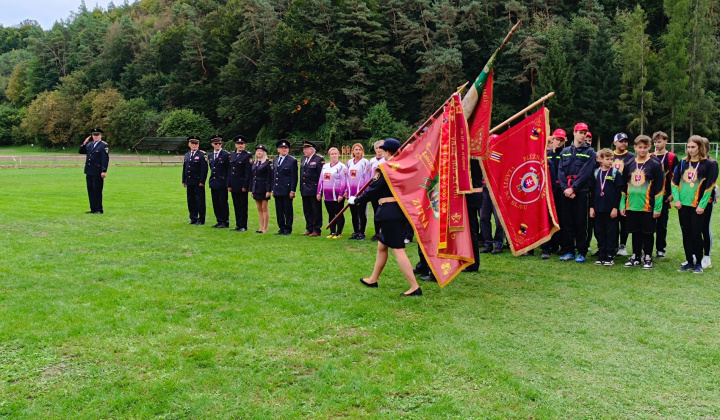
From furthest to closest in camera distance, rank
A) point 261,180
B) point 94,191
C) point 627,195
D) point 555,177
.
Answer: point 94,191, point 261,180, point 555,177, point 627,195

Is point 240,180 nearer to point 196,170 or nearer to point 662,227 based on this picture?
point 196,170

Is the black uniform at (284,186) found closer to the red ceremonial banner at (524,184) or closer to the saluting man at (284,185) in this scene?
the saluting man at (284,185)

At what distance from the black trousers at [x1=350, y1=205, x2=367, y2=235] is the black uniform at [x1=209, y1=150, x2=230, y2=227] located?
3.34 meters

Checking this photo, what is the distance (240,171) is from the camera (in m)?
13.0

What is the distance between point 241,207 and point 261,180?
1011 mm

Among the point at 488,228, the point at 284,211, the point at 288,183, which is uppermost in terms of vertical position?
the point at 288,183

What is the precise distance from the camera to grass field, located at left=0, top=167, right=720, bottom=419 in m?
4.16

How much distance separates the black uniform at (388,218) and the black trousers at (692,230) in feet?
15.7

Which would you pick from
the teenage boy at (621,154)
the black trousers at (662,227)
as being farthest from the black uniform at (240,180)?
the black trousers at (662,227)

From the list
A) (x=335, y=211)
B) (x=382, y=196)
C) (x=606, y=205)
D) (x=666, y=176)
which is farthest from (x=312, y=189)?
(x=666, y=176)

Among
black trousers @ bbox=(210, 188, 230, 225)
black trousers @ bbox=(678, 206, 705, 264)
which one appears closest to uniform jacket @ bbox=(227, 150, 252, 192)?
black trousers @ bbox=(210, 188, 230, 225)

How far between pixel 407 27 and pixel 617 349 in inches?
2353

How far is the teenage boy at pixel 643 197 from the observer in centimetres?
892

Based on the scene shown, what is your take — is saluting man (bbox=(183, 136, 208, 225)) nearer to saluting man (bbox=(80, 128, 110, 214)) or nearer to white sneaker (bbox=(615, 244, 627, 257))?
saluting man (bbox=(80, 128, 110, 214))
